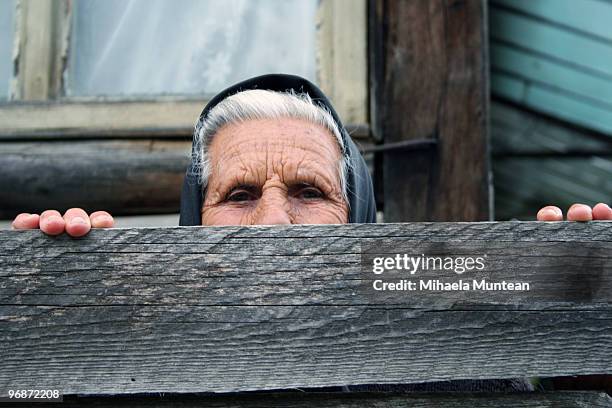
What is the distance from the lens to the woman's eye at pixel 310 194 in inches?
86.3

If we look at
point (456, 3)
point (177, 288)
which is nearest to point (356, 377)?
point (177, 288)

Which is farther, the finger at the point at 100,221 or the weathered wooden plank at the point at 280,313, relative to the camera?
the finger at the point at 100,221

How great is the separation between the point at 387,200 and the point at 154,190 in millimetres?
967

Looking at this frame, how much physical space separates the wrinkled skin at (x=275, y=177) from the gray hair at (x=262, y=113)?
0.03 meters

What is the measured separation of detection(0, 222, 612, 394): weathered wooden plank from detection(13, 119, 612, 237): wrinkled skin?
0.70 metres

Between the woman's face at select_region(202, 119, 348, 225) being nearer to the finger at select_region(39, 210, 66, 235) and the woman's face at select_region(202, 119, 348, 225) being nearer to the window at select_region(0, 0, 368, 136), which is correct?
the finger at select_region(39, 210, 66, 235)

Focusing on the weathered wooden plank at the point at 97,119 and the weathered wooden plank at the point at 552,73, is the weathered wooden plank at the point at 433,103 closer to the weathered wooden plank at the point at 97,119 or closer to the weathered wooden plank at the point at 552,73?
the weathered wooden plank at the point at 97,119

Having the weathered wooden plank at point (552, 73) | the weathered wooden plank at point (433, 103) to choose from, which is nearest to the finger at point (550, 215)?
the weathered wooden plank at point (433, 103)

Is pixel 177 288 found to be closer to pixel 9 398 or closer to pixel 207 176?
pixel 9 398

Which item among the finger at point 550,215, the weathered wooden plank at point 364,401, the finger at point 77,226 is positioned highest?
the finger at point 550,215

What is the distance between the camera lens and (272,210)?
2.06m

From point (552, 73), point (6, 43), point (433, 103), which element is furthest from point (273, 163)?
point (552, 73)

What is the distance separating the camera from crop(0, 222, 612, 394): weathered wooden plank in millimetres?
1309

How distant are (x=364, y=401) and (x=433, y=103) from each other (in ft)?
7.28
